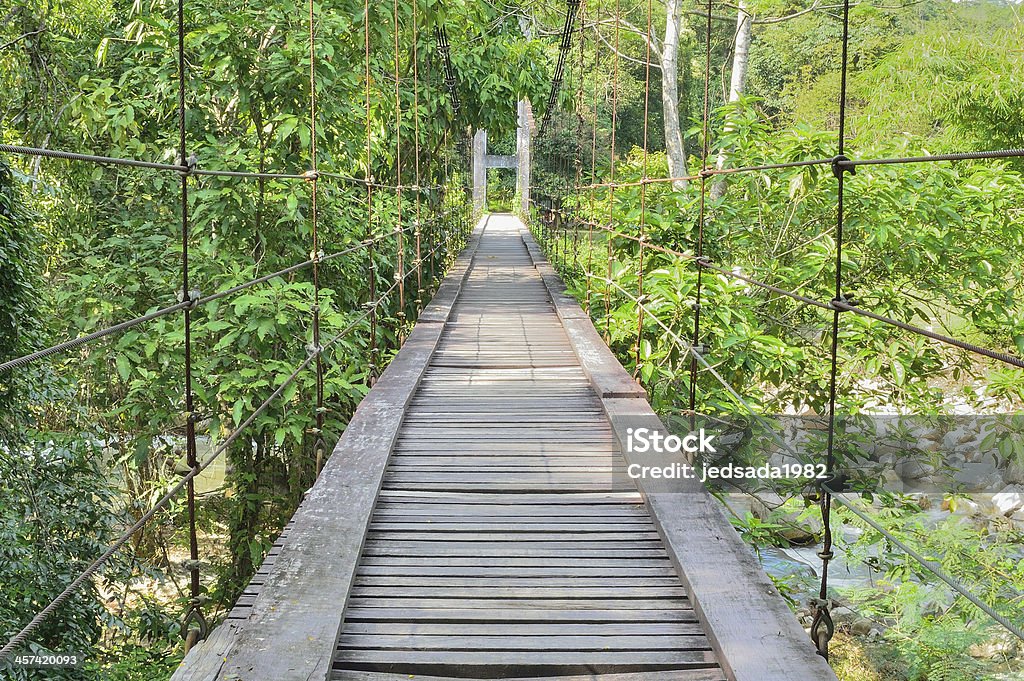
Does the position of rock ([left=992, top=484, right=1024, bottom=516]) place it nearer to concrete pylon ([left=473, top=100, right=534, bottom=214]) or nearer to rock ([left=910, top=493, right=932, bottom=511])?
rock ([left=910, top=493, right=932, bottom=511])

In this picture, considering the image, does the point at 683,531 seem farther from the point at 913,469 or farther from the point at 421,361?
the point at 913,469

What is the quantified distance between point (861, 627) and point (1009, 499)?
240cm

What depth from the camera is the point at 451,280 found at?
636 centimetres

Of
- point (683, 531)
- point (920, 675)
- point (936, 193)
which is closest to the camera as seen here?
point (683, 531)

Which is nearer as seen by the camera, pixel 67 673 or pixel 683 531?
pixel 683 531

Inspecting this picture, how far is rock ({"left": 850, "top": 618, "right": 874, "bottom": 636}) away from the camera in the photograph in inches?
165

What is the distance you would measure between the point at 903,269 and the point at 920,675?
1549 millimetres

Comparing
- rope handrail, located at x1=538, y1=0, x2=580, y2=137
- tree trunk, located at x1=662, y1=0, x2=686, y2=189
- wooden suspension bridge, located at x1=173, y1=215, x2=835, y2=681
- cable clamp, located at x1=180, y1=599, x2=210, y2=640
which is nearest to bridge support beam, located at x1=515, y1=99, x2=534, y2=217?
rope handrail, located at x1=538, y1=0, x2=580, y2=137

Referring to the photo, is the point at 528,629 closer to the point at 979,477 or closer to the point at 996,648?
the point at 996,648

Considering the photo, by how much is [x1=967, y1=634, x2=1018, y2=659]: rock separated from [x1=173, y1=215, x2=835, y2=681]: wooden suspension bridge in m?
2.05

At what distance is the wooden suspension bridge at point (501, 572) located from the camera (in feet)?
4.40

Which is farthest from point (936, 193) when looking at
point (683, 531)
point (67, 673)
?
point (67, 673)

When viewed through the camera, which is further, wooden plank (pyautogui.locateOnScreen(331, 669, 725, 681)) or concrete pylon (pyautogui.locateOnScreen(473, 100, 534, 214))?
concrete pylon (pyautogui.locateOnScreen(473, 100, 534, 214))

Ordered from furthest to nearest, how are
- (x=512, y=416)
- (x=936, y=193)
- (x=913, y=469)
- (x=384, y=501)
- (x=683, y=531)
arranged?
1. (x=913, y=469)
2. (x=936, y=193)
3. (x=512, y=416)
4. (x=384, y=501)
5. (x=683, y=531)
